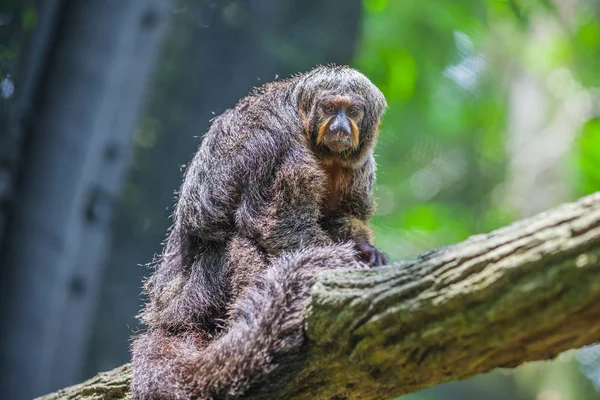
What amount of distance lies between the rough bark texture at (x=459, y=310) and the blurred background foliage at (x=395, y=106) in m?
5.20

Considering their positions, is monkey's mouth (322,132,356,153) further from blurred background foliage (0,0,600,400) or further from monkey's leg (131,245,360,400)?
blurred background foliage (0,0,600,400)

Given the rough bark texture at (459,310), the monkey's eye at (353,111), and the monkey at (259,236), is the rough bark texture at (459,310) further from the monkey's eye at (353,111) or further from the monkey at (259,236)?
the monkey's eye at (353,111)

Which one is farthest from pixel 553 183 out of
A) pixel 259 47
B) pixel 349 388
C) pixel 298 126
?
pixel 349 388

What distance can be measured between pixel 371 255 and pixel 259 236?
0.76 m

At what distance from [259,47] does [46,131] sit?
398 cm

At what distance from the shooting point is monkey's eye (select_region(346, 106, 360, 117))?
18.0 ft

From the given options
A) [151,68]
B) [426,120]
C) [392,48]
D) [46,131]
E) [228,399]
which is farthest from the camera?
[426,120]

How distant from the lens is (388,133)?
11773 millimetres

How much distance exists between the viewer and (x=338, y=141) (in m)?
5.25

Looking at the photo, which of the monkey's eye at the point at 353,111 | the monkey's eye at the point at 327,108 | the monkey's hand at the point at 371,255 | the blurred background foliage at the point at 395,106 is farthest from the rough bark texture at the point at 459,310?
the blurred background foliage at the point at 395,106

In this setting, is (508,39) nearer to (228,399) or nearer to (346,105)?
(346,105)

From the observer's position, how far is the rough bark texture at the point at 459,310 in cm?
306

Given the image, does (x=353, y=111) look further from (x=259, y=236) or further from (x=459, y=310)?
(x=459, y=310)

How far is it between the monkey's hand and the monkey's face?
0.72 meters
